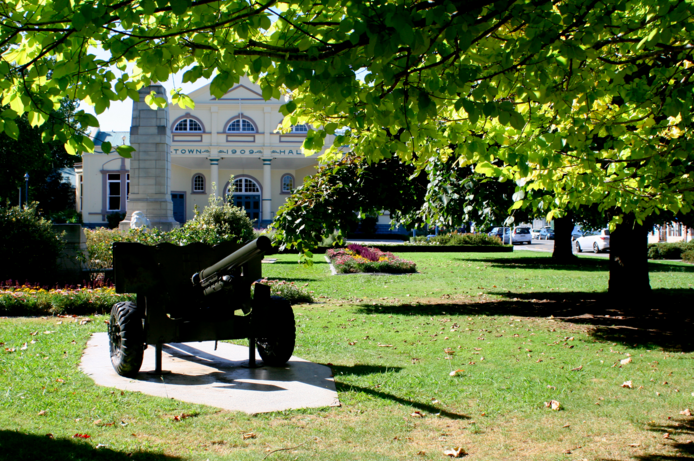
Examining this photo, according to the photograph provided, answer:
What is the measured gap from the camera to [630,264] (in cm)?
1130

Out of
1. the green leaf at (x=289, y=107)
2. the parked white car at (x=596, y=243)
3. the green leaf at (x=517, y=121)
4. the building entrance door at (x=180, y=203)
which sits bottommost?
the parked white car at (x=596, y=243)

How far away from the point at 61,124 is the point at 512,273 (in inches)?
670

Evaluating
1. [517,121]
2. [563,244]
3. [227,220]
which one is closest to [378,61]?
[517,121]

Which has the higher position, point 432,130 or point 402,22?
point 402,22

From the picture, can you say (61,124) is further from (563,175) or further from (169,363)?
(563,175)

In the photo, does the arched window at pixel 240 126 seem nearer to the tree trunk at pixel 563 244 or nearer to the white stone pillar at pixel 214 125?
the white stone pillar at pixel 214 125

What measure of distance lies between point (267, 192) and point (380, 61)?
3453cm

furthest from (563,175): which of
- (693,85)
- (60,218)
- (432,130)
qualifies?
(60,218)

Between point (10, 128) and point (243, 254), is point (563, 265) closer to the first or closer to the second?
point (243, 254)

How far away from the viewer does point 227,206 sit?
20.5 meters

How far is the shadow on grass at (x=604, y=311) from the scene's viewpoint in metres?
8.32

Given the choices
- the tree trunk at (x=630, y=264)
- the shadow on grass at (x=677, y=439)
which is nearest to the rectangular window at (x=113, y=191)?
the tree trunk at (x=630, y=264)

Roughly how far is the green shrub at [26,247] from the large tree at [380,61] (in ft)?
28.1

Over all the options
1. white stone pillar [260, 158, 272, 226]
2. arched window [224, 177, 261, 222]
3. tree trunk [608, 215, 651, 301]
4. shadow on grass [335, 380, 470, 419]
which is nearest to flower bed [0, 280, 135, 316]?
shadow on grass [335, 380, 470, 419]
